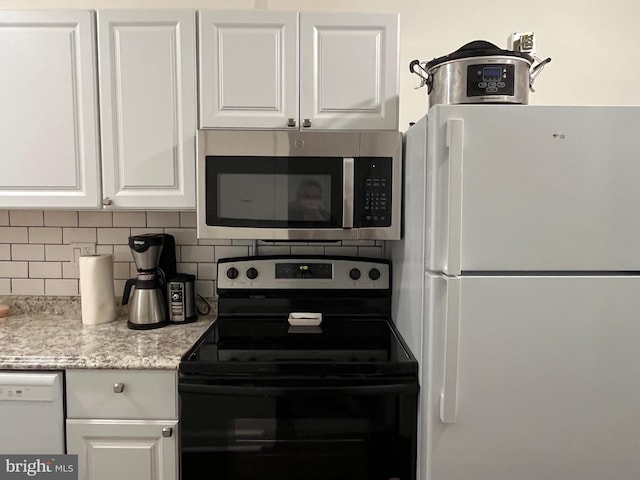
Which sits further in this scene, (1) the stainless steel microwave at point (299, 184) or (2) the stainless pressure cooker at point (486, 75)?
(1) the stainless steel microwave at point (299, 184)

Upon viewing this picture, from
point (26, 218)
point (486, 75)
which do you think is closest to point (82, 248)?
point (26, 218)

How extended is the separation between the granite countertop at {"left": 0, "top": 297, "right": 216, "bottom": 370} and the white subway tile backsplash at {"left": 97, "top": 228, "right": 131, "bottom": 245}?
318mm

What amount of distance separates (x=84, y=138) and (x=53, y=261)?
0.71 meters

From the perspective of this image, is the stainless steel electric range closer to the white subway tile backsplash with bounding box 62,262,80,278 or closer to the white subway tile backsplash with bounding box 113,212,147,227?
the white subway tile backsplash with bounding box 113,212,147,227

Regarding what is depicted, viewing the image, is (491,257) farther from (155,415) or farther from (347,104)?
(155,415)

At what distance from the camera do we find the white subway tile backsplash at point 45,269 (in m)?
2.16

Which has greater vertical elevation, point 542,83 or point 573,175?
point 542,83

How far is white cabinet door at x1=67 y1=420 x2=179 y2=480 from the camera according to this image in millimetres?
1524

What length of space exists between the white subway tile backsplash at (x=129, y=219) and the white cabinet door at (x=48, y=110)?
321 mm

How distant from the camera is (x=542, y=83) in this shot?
82.3 inches

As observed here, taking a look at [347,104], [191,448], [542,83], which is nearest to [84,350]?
[191,448]

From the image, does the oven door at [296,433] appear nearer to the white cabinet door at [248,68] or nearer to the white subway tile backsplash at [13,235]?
the white cabinet door at [248,68]

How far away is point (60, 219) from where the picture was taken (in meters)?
2.14

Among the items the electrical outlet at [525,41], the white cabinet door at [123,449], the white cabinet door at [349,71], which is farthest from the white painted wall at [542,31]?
the white cabinet door at [123,449]
